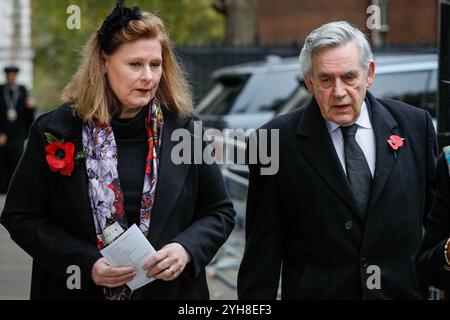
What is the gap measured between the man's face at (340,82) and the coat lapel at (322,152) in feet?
0.25

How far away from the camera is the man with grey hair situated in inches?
145

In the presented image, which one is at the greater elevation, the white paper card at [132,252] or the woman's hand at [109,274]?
the white paper card at [132,252]

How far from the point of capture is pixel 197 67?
2095cm

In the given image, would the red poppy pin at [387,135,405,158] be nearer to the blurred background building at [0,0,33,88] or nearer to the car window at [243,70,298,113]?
the car window at [243,70,298,113]

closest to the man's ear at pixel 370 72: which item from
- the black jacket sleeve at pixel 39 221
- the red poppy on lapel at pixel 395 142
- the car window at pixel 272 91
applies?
the red poppy on lapel at pixel 395 142

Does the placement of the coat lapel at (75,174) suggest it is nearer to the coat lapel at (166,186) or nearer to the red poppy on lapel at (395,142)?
the coat lapel at (166,186)

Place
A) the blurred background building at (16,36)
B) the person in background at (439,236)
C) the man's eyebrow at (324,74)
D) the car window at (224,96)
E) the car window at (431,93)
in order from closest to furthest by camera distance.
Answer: the person in background at (439,236) < the man's eyebrow at (324,74) < the car window at (431,93) < the car window at (224,96) < the blurred background building at (16,36)

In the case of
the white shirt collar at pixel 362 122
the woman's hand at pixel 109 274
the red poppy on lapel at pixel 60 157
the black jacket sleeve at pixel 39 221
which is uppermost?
the white shirt collar at pixel 362 122

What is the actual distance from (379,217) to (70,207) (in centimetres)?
117

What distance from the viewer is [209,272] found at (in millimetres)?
9391

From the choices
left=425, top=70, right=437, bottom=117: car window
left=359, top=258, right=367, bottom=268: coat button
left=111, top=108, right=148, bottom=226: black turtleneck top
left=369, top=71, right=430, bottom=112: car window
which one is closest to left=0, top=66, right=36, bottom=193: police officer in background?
left=369, top=71, right=430, bottom=112: car window

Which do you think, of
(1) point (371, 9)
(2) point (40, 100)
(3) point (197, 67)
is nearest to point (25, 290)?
(1) point (371, 9)

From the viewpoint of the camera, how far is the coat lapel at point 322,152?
12.1 ft
